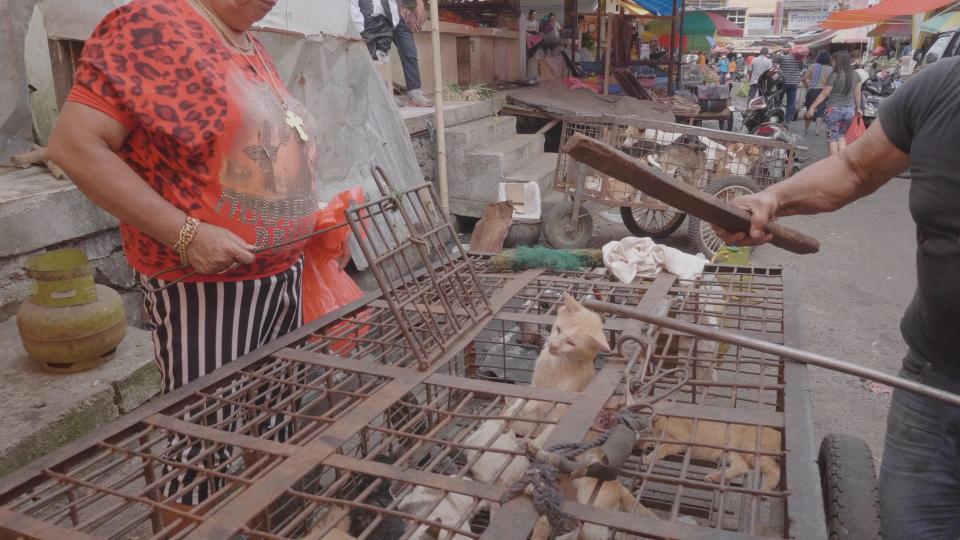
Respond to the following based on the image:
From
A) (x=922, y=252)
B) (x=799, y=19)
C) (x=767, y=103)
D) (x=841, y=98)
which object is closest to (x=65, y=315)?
(x=922, y=252)

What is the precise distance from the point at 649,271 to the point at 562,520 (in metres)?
1.94

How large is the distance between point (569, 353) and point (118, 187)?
148 cm

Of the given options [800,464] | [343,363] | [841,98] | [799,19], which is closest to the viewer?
[800,464]

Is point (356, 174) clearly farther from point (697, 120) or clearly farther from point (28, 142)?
point (697, 120)

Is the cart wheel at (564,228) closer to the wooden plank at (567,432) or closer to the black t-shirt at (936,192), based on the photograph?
the wooden plank at (567,432)

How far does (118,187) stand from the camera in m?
1.74

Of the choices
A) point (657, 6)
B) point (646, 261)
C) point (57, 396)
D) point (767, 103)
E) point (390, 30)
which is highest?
point (657, 6)

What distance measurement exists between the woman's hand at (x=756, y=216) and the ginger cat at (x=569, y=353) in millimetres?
531

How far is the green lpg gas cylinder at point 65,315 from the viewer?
3012mm

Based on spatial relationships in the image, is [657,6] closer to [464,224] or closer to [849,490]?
[464,224]

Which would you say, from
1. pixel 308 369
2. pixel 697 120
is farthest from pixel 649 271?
pixel 697 120

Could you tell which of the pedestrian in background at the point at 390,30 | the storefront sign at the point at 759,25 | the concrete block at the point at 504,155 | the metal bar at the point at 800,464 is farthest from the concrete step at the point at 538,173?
the storefront sign at the point at 759,25

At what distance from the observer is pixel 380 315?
2484 mm

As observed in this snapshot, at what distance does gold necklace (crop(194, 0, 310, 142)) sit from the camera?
6.44ft
